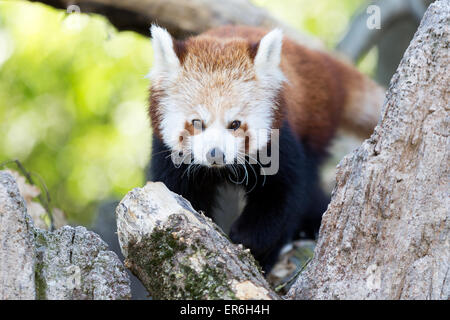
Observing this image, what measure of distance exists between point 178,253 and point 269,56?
4.93ft

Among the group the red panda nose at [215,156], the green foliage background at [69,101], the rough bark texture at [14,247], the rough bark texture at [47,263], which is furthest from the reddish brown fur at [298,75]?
the green foliage background at [69,101]

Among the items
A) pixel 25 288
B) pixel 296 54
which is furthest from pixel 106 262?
pixel 296 54

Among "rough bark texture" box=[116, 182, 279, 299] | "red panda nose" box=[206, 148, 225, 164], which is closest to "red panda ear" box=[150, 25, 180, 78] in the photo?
"red panda nose" box=[206, 148, 225, 164]

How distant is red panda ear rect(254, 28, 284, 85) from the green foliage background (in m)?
4.24

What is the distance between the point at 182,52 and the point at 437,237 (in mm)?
1810

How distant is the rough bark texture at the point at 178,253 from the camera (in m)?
2.02

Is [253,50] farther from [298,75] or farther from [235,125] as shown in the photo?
[298,75]

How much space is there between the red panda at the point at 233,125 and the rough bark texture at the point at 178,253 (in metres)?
0.67

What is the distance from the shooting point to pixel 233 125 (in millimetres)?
3027

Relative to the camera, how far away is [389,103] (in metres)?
2.19

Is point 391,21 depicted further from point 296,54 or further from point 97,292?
point 97,292

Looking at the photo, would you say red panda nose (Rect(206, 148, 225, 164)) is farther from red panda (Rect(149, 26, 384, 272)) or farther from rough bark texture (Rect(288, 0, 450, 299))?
rough bark texture (Rect(288, 0, 450, 299))

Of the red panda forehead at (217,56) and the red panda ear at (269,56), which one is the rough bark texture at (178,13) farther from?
the red panda ear at (269,56)

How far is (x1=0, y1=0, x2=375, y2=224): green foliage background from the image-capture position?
7574 millimetres
